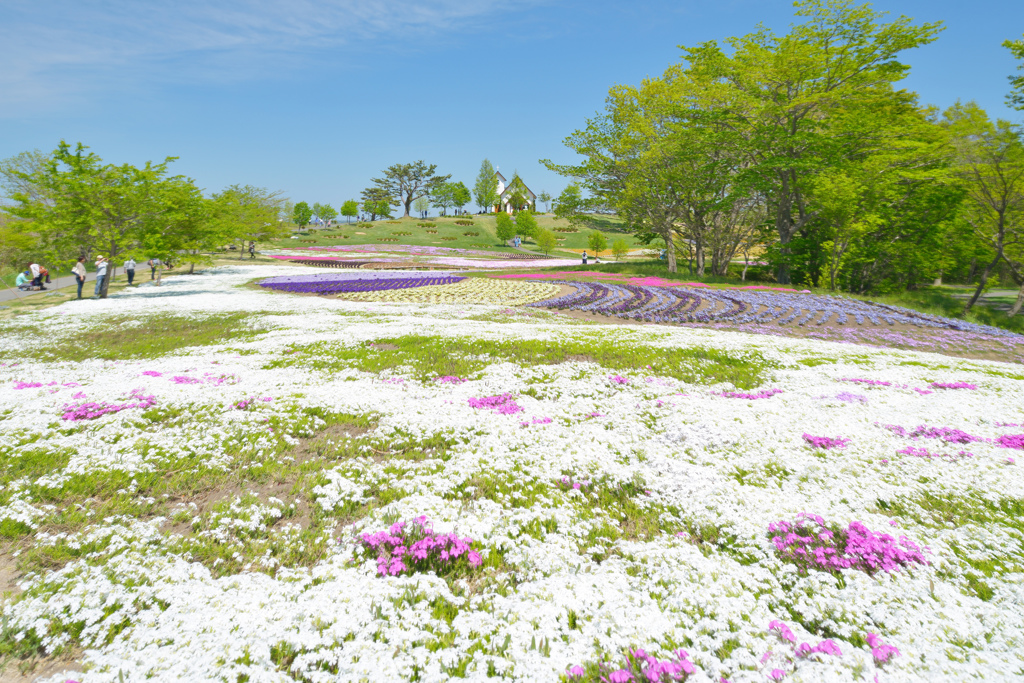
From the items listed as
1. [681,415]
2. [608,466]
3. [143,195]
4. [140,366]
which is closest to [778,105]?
[681,415]

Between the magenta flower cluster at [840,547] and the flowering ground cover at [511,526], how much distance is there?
0.03 metres

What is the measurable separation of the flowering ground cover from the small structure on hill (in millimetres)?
142427

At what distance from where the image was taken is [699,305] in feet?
84.6

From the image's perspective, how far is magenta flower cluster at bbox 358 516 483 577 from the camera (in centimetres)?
488

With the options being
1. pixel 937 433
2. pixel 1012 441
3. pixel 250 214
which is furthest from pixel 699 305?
pixel 250 214

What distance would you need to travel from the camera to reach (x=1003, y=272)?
46562 millimetres

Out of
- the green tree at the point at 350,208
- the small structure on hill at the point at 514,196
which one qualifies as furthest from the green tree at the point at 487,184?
the green tree at the point at 350,208

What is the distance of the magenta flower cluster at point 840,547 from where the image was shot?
4.70 metres

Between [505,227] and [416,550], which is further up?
[505,227]

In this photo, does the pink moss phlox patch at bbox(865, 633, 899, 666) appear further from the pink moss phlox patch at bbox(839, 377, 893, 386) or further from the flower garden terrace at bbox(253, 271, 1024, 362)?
the flower garden terrace at bbox(253, 271, 1024, 362)

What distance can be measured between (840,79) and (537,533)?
4666cm

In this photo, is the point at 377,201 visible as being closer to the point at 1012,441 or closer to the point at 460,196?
the point at 460,196

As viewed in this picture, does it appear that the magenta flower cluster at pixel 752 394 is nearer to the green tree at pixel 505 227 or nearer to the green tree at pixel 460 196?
the green tree at pixel 505 227

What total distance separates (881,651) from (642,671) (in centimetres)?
200
